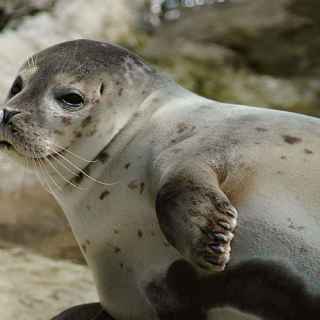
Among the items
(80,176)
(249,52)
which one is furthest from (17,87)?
(249,52)

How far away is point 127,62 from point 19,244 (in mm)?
1670

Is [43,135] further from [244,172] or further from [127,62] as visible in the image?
[244,172]

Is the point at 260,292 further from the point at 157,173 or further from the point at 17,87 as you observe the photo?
the point at 17,87

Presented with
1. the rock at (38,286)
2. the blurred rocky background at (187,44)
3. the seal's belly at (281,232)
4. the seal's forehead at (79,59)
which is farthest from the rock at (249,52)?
the seal's belly at (281,232)

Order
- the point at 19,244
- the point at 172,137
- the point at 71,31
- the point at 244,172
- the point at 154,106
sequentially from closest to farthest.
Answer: the point at 244,172 → the point at 172,137 → the point at 154,106 → the point at 19,244 → the point at 71,31

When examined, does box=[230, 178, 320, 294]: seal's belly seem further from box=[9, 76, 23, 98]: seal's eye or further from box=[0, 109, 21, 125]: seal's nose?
box=[9, 76, 23, 98]: seal's eye

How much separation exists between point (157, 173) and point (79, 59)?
0.51 m

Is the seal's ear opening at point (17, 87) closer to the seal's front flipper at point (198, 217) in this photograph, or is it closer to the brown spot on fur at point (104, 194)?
the brown spot on fur at point (104, 194)

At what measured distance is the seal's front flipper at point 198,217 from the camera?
2031 millimetres

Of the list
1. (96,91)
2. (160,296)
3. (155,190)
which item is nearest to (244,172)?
(155,190)

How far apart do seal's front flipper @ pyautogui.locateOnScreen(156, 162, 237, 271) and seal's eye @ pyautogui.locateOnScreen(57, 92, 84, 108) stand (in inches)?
19.8

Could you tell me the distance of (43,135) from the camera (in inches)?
99.3

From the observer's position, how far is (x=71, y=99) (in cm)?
258

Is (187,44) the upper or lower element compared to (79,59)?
lower
